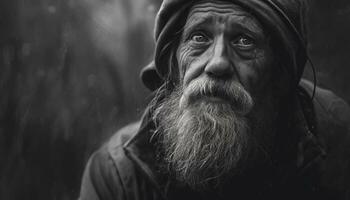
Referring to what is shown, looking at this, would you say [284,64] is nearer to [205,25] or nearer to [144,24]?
[205,25]

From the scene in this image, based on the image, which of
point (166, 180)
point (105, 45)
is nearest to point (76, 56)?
point (105, 45)

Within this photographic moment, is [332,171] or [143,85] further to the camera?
[143,85]

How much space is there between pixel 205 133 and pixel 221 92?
0.12 m

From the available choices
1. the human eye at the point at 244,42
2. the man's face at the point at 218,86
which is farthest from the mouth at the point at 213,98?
the human eye at the point at 244,42

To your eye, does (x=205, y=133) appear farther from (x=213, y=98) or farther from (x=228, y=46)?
(x=228, y=46)

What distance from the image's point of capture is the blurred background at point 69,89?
1973 mm

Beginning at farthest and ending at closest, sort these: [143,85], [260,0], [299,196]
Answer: [143,85]
[299,196]
[260,0]

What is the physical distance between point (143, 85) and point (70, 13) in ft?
1.08

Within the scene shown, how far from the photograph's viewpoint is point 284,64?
168cm

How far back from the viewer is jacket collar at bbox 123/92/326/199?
5.55 feet

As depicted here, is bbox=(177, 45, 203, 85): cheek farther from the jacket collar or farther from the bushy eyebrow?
the jacket collar

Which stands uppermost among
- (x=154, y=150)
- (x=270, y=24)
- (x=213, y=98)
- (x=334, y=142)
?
(x=270, y=24)

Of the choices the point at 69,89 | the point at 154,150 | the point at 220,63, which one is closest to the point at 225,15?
the point at 220,63

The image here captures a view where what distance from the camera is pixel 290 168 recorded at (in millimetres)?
1703
